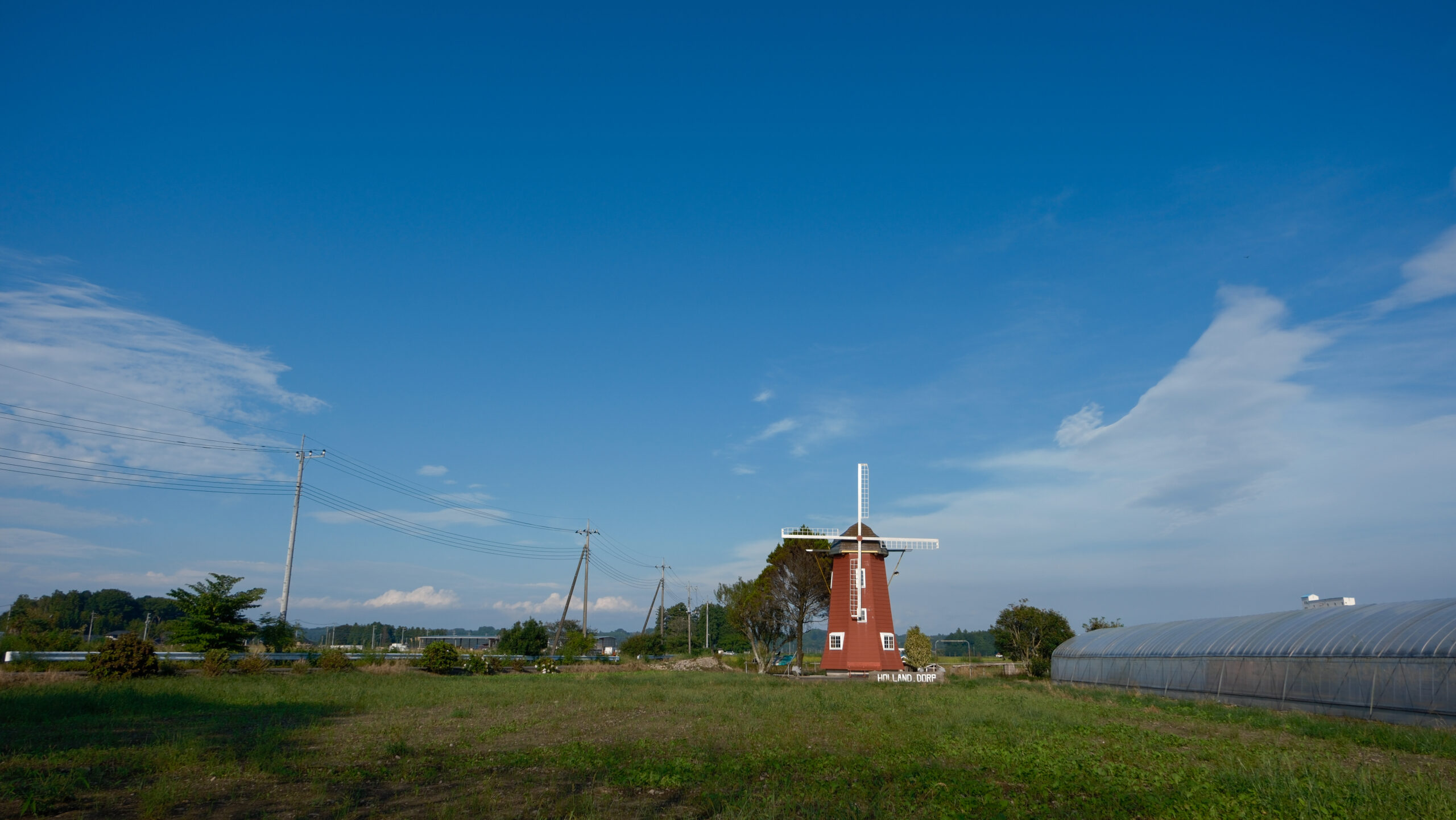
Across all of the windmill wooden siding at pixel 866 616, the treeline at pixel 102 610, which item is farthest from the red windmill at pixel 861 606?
the treeline at pixel 102 610

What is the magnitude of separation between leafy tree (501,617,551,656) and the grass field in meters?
37.9

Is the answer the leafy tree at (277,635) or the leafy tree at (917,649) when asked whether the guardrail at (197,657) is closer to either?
the leafy tree at (277,635)

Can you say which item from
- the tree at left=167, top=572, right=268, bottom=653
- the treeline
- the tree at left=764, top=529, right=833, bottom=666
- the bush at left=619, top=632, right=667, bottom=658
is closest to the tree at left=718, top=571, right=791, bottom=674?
the tree at left=764, top=529, right=833, bottom=666

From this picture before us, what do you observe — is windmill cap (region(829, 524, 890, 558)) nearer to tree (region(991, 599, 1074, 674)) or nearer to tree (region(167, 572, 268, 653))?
tree (region(991, 599, 1074, 674))

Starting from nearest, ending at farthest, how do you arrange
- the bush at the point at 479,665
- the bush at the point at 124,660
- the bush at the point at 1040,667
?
the bush at the point at 124,660, the bush at the point at 479,665, the bush at the point at 1040,667

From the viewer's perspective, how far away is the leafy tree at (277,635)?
148ft

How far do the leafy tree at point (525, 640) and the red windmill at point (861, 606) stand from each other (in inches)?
972

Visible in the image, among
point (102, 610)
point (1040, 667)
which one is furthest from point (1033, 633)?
point (102, 610)

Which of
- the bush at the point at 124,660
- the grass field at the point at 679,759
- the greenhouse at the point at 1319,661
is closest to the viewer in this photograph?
the grass field at the point at 679,759

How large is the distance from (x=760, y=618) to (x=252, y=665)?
40558 mm

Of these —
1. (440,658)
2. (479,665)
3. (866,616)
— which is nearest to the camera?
(440,658)

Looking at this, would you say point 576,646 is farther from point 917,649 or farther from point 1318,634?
point 1318,634

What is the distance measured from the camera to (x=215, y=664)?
3656 cm

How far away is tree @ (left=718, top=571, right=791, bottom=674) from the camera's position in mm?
68188
